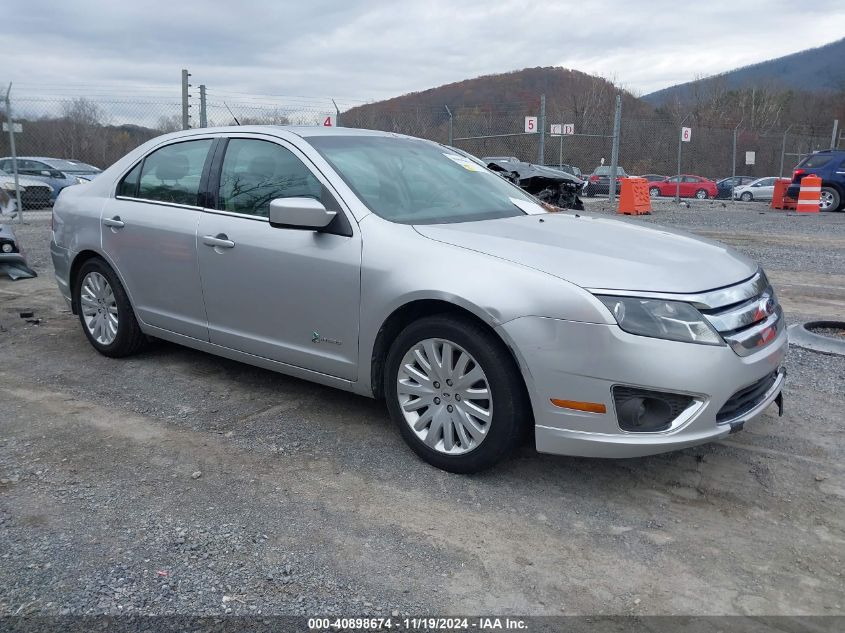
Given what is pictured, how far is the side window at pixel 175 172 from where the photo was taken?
4531mm

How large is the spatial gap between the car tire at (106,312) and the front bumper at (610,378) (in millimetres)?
3006

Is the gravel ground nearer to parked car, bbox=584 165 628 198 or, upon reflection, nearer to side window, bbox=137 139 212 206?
side window, bbox=137 139 212 206

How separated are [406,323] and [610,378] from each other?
3.46ft

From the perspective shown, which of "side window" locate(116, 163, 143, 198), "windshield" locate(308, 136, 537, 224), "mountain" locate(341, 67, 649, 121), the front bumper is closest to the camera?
the front bumper

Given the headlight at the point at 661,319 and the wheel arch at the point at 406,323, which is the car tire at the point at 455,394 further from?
the headlight at the point at 661,319

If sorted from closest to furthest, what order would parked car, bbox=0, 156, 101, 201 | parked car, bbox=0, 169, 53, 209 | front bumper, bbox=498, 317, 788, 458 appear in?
front bumper, bbox=498, 317, 788, 458, parked car, bbox=0, 169, 53, 209, parked car, bbox=0, 156, 101, 201

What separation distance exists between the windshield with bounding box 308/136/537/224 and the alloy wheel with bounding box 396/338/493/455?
2.41 ft

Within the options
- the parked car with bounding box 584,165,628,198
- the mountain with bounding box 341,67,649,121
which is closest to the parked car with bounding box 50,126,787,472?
the parked car with bounding box 584,165,628,198

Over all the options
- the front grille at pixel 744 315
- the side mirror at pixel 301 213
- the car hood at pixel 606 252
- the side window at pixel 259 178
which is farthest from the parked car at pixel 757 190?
the side mirror at pixel 301 213

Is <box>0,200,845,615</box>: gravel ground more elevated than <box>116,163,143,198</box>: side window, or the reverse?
<box>116,163,143,198</box>: side window

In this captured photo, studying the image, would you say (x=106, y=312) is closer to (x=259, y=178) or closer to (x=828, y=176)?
(x=259, y=178)

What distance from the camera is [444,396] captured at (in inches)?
133

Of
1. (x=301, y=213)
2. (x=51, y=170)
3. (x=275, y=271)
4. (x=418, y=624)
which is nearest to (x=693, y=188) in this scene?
(x=51, y=170)

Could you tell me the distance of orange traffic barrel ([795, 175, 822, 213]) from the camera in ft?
62.3
